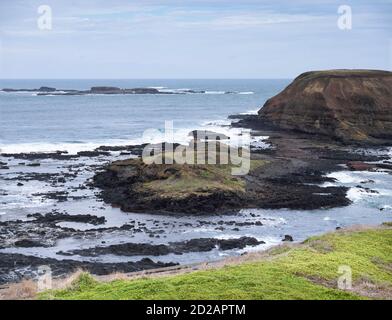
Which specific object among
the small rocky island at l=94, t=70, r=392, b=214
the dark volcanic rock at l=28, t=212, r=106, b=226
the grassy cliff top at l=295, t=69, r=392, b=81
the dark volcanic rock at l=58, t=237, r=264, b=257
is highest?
the grassy cliff top at l=295, t=69, r=392, b=81

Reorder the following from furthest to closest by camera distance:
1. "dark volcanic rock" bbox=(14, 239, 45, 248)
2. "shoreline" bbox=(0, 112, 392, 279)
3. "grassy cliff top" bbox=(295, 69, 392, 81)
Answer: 1. "grassy cliff top" bbox=(295, 69, 392, 81)
2. "dark volcanic rock" bbox=(14, 239, 45, 248)
3. "shoreline" bbox=(0, 112, 392, 279)

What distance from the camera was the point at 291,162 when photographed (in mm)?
56312

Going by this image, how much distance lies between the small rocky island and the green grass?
20.4m

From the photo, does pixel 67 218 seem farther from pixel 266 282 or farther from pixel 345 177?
pixel 345 177

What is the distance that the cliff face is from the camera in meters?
75.9

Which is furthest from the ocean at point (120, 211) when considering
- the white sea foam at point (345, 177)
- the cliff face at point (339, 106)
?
the cliff face at point (339, 106)

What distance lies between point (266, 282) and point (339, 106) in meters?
67.1

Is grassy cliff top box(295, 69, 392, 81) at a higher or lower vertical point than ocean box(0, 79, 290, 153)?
higher

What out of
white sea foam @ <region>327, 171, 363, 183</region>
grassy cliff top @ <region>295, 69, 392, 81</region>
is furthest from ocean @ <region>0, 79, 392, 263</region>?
grassy cliff top @ <region>295, 69, 392, 81</region>

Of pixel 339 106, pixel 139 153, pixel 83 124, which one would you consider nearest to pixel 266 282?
pixel 139 153

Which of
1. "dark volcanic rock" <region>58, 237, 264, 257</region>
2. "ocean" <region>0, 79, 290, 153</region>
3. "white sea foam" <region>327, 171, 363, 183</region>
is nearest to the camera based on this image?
"dark volcanic rock" <region>58, 237, 264, 257</region>

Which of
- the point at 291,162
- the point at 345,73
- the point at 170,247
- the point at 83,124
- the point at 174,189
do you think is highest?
the point at 345,73

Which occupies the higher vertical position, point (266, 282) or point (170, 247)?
point (266, 282)

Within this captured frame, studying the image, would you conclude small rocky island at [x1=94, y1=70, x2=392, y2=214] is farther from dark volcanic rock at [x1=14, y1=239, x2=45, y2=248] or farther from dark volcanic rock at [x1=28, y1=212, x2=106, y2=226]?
dark volcanic rock at [x1=14, y1=239, x2=45, y2=248]
